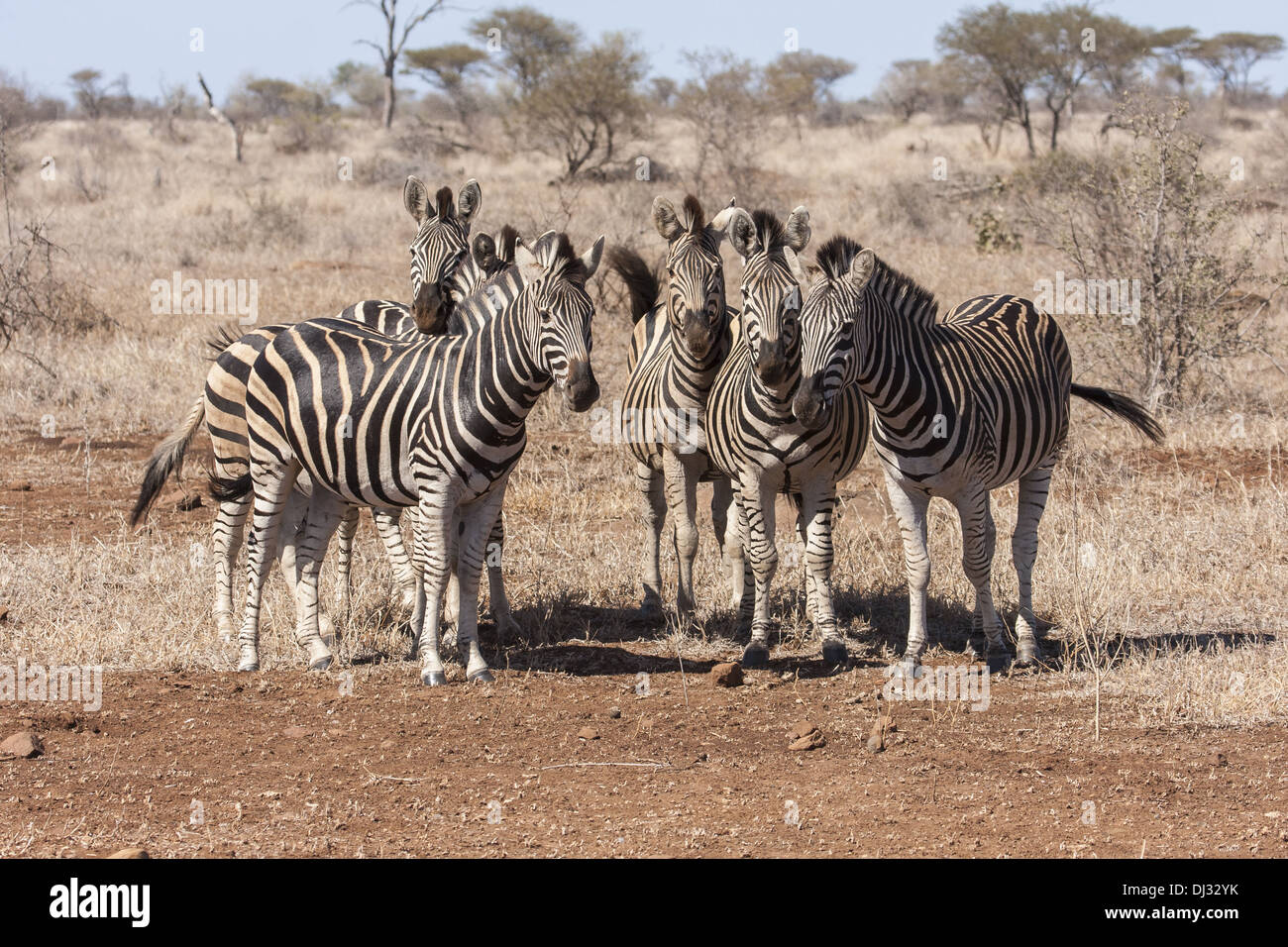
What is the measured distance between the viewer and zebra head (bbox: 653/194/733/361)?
6656 mm

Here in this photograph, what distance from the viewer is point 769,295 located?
616cm

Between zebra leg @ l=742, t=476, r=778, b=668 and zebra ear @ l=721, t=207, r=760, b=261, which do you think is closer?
zebra ear @ l=721, t=207, r=760, b=261

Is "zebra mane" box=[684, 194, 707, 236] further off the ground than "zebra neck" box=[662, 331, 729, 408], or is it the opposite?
"zebra mane" box=[684, 194, 707, 236]

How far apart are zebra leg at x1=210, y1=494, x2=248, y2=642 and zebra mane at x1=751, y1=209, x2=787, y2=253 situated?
3085 mm

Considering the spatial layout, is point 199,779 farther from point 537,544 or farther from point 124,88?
point 124,88

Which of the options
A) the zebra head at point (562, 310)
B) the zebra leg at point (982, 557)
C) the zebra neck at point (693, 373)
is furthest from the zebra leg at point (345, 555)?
the zebra leg at point (982, 557)

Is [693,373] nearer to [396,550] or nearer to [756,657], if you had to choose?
[756,657]

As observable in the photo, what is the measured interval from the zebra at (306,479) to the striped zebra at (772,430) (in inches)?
51.4

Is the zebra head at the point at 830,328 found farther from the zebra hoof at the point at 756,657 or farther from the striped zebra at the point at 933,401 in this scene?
the zebra hoof at the point at 756,657

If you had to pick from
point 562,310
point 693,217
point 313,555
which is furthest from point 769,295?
point 313,555

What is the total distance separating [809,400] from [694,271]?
126 cm

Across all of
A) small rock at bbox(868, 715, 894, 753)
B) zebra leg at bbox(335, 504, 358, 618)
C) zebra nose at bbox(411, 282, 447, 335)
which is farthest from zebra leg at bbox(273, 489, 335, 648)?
small rock at bbox(868, 715, 894, 753)

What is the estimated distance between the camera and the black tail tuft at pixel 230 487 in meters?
6.98

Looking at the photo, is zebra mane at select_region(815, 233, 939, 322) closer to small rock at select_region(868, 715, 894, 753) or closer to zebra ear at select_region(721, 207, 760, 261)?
zebra ear at select_region(721, 207, 760, 261)
